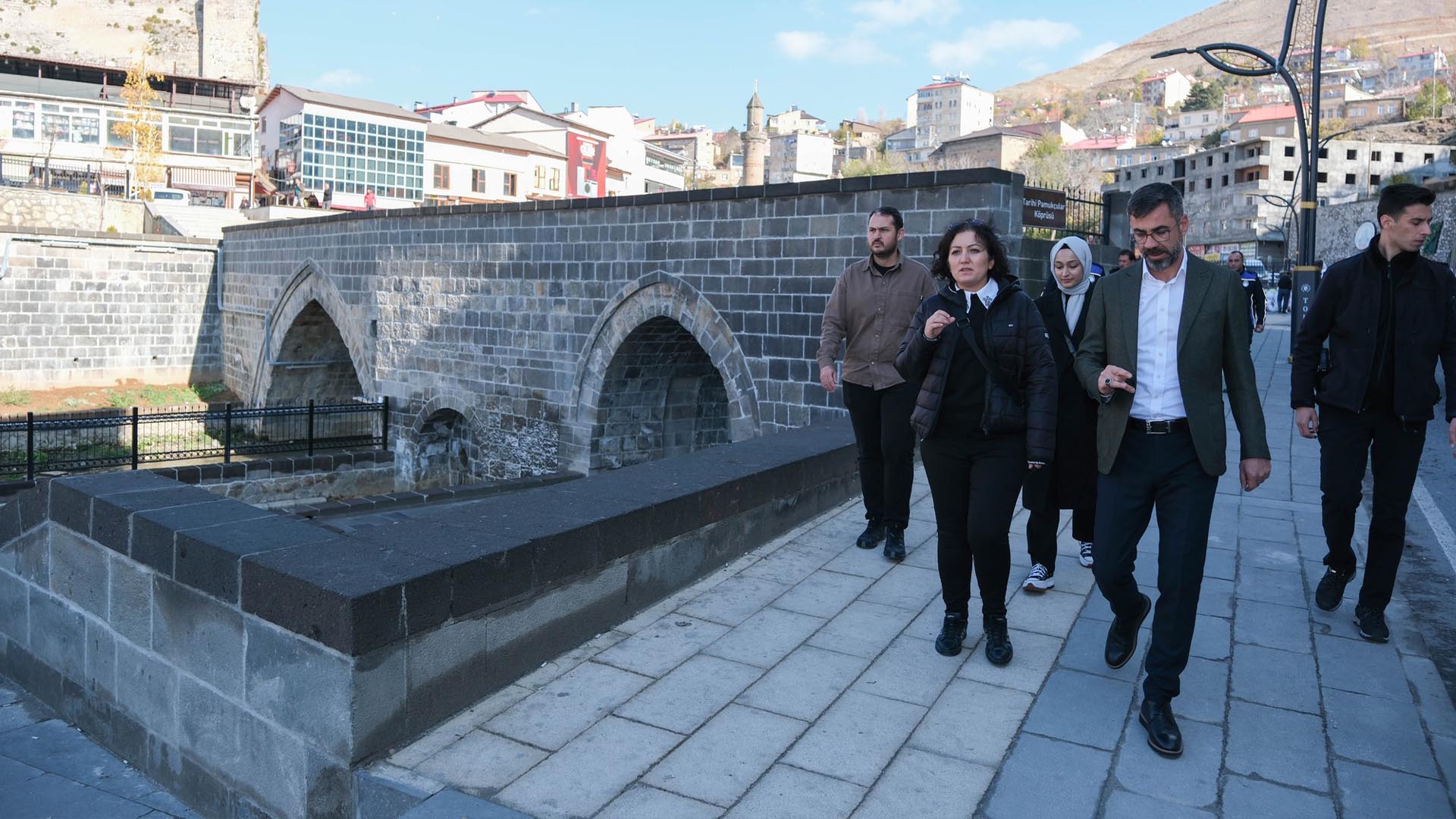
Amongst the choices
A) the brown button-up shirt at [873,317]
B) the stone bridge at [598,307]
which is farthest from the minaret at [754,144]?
the brown button-up shirt at [873,317]

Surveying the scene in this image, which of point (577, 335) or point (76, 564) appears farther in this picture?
point (577, 335)

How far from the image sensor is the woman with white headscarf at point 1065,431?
4.66 metres

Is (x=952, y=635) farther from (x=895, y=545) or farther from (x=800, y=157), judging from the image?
(x=800, y=157)

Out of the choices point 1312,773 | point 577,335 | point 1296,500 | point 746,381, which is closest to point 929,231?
point 746,381

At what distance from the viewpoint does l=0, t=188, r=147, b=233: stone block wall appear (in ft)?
100

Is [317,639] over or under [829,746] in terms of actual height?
over

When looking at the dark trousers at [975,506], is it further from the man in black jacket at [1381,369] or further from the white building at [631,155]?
the white building at [631,155]

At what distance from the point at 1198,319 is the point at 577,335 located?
35.8ft

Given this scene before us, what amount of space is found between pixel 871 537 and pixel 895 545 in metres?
0.26

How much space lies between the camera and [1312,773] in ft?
10.00

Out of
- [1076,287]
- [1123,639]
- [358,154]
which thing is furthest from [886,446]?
[358,154]

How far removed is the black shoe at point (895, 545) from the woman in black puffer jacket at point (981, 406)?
1301mm

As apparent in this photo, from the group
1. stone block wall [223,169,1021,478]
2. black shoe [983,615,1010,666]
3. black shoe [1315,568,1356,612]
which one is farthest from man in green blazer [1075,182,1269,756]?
stone block wall [223,169,1021,478]

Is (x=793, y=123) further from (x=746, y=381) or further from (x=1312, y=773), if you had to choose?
(x=1312, y=773)
